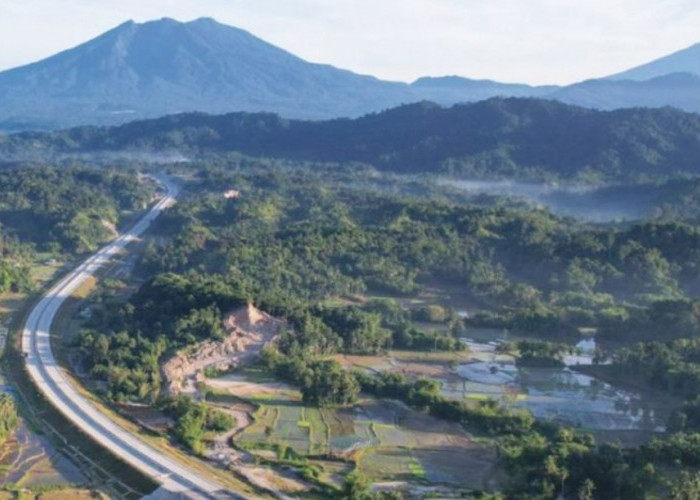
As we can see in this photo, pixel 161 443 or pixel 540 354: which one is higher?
pixel 540 354

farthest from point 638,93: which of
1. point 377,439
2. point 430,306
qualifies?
point 377,439

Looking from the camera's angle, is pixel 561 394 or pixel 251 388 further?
pixel 561 394

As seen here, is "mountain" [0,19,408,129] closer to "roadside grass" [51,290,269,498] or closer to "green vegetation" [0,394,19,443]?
"roadside grass" [51,290,269,498]

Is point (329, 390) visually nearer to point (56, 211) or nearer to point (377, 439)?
point (377, 439)

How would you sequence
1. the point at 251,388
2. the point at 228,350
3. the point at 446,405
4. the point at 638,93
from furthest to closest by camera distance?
the point at 638,93 → the point at 228,350 → the point at 251,388 → the point at 446,405

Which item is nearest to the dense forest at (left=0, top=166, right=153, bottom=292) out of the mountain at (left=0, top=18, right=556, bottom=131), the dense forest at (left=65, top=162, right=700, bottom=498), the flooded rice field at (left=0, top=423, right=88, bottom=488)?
the dense forest at (left=65, top=162, right=700, bottom=498)

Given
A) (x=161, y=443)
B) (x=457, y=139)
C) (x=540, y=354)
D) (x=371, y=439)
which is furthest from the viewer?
(x=457, y=139)

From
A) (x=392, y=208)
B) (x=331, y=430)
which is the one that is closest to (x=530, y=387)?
(x=331, y=430)
